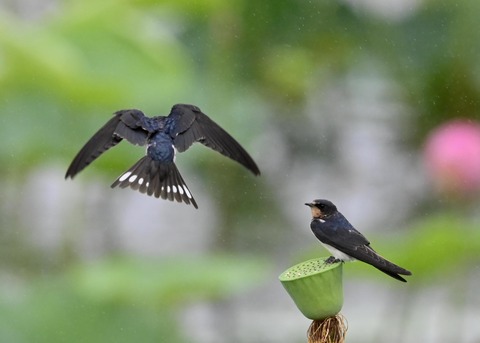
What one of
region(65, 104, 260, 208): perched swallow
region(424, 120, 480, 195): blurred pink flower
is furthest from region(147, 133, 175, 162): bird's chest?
region(424, 120, 480, 195): blurred pink flower

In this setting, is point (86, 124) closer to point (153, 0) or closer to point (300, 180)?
point (153, 0)

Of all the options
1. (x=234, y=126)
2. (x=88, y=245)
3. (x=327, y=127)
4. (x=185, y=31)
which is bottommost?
(x=88, y=245)

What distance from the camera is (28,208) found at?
2.83 metres

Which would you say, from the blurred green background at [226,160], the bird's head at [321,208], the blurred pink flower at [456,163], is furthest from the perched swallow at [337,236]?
the blurred green background at [226,160]

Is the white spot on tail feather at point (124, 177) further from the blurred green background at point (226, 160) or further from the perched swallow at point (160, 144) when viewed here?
the blurred green background at point (226, 160)

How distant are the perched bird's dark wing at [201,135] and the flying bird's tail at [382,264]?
57 mm

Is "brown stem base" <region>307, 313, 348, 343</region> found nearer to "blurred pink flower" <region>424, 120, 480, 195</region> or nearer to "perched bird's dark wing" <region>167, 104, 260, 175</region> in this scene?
"perched bird's dark wing" <region>167, 104, 260, 175</region>

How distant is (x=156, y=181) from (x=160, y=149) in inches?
1.0

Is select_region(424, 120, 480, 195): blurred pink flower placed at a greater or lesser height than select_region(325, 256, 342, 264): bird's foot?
greater

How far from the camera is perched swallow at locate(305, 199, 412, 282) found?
463 millimetres

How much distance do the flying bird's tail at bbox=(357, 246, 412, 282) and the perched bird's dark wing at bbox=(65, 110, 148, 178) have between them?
0.10 m

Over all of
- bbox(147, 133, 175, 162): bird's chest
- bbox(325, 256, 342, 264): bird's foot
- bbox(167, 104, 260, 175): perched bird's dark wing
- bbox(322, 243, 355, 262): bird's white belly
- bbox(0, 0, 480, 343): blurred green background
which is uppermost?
bbox(0, 0, 480, 343): blurred green background

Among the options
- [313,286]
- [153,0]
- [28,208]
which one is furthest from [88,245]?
[313,286]

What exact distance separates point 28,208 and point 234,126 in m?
0.63
